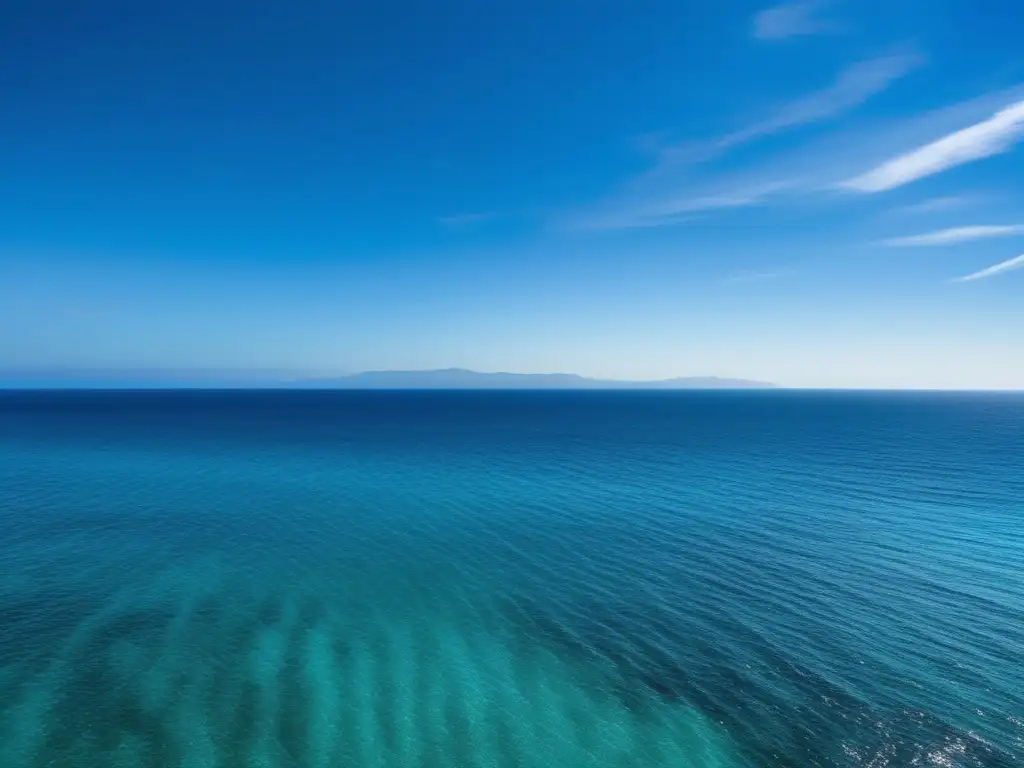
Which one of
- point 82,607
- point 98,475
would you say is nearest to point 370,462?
point 98,475

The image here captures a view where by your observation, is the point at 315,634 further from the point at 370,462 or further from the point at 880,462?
the point at 880,462

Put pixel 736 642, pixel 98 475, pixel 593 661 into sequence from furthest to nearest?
pixel 98 475 < pixel 736 642 < pixel 593 661

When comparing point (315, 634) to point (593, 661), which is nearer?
point (593, 661)

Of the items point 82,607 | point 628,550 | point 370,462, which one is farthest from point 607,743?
point 370,462

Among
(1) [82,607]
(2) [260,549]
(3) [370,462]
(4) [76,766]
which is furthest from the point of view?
(3) [370,462]

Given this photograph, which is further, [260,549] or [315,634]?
[260,549]

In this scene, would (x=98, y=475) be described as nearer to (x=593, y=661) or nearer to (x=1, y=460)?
(x=1, y=460)
